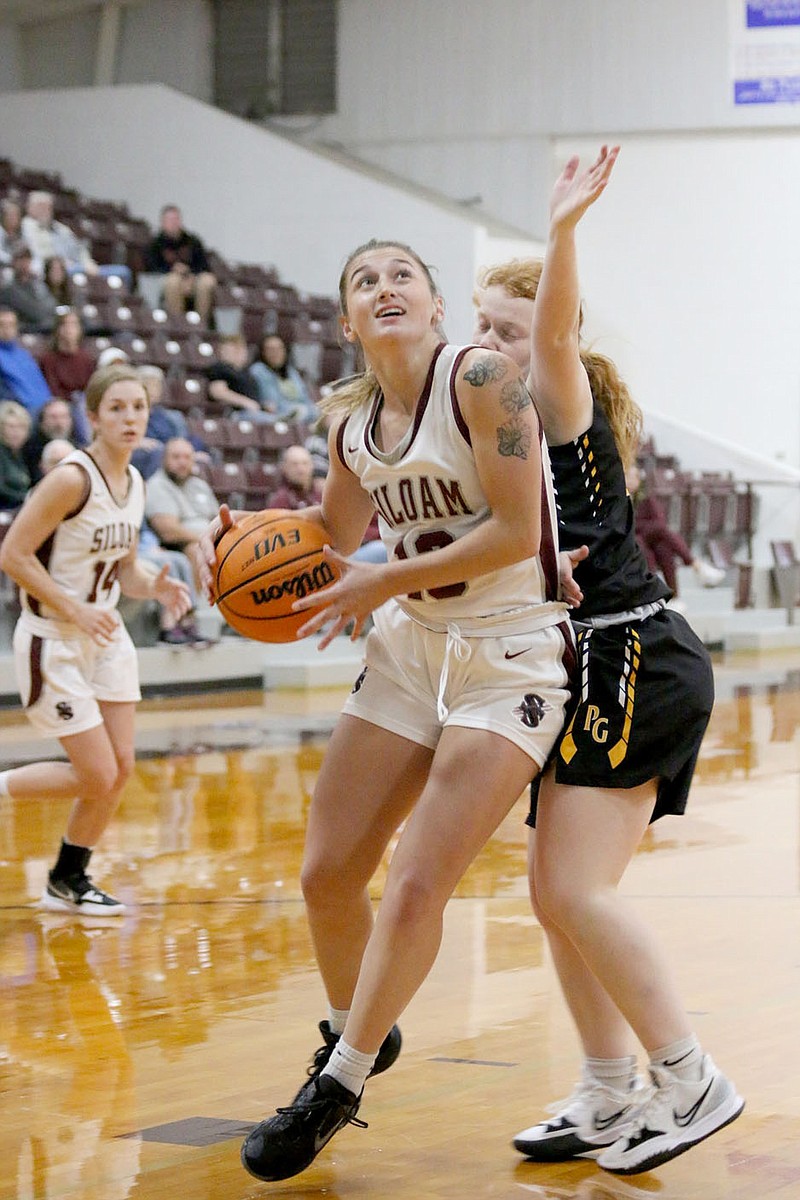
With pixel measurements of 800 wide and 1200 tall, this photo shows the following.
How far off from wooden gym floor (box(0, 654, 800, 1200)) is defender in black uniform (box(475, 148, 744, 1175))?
0.12 meters

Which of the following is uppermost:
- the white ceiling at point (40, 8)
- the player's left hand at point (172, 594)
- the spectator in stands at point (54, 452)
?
the white ceiling at point (40, 8)

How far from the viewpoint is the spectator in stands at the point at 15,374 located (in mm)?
11977

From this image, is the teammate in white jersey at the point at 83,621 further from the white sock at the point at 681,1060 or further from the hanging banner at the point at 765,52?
the hanging banner at the point at 765,52

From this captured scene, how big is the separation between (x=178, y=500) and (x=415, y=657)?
8587mm

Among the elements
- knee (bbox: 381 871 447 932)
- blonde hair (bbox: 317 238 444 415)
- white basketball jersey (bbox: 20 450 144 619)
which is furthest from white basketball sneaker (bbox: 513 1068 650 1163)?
white basketball jersey (bbox: 20 450 144 619)

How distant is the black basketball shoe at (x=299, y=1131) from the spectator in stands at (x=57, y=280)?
11.9m

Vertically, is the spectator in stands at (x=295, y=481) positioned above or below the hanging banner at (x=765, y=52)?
below

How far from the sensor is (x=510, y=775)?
2867mm

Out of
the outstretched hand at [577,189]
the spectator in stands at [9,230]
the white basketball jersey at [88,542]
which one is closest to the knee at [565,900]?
the outstretched hand at [577,189]

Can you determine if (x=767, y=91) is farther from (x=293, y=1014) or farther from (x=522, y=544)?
(x=522, y=544)

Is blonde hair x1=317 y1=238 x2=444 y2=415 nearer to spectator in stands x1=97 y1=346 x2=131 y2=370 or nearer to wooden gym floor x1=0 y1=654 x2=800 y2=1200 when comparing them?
wooden gym floor x1=0 y1=654 x2=800 y2=1200

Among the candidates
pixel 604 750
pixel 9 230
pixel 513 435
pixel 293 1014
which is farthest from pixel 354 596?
pixel 9 230

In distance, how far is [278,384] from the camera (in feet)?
48.7

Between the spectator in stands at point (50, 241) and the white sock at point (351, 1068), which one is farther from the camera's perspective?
the spectator in stands at point (50, 241)
